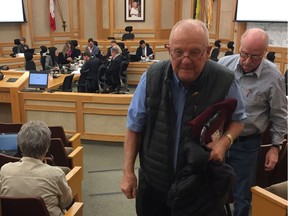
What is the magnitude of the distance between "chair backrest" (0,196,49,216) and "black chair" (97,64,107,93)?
18.9 feet

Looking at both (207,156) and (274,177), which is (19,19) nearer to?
(274,177)

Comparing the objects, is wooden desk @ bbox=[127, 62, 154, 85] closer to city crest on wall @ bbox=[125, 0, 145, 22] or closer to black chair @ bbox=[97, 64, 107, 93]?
black chair @ bbox=[97, 64, 107, 93]

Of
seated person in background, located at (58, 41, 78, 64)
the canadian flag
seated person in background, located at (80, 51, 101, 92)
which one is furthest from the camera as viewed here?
the canadian flag

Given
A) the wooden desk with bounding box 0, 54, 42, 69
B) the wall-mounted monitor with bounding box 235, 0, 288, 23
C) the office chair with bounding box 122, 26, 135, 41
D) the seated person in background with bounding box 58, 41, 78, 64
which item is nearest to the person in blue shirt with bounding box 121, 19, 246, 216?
the wooden desk with bounding box 0, 54, 42, 69

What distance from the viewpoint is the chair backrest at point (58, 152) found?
9.80ft

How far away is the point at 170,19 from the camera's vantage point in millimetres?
14234

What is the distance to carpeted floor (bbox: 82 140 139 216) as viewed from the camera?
11.0 ft

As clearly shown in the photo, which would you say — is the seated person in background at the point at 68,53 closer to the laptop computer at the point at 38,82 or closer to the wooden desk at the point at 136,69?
the wooden desk at the point at 136,69

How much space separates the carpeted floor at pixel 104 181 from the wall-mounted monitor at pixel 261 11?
251 inches

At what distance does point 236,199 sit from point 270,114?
68 cm

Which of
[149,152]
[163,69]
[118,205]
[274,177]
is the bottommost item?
[118,205]

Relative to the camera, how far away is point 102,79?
25.7 feet

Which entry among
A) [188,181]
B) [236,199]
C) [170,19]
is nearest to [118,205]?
[236,199]

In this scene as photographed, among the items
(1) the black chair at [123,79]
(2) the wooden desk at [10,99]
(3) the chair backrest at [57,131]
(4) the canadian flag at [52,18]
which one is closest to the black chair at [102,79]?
(1) the black chair at [123,79]
